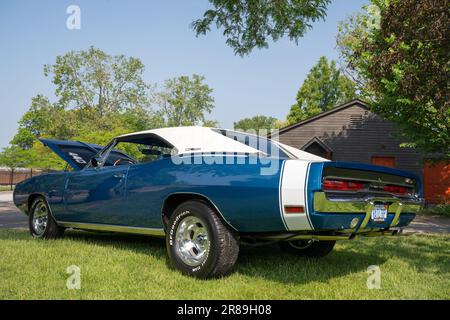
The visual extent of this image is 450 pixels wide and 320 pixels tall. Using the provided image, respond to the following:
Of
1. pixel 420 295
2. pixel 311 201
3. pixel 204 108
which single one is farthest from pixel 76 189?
pixel 204 108

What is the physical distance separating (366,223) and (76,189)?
368 cm

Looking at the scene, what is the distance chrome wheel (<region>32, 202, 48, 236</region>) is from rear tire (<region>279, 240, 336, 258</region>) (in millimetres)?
3681

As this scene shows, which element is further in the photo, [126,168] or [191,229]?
[126,168]

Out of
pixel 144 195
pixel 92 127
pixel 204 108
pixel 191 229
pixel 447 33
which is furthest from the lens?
pixel 204 108

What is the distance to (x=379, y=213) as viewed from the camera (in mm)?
3871

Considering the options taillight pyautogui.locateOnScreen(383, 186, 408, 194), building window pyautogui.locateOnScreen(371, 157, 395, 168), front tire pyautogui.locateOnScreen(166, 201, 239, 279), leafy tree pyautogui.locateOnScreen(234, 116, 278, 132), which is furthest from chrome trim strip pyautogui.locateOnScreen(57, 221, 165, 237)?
leafy tree pyautogui.locateOnScreen(234, 116, 278, 132)

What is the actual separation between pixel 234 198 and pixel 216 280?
78 centimetres

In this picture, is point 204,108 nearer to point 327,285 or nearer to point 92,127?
point 92,127

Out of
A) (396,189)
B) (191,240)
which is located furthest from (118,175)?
(396,189)

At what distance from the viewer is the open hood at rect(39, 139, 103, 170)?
20.1 ft

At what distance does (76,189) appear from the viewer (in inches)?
217

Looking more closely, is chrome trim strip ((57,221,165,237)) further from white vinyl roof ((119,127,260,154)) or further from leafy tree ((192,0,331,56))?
leafy tree ((192,0,331,56))

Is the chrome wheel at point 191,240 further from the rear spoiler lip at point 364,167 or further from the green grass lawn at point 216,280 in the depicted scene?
the rear spoiler lip at point 364,167

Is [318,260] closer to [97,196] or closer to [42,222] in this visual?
[97,196]
